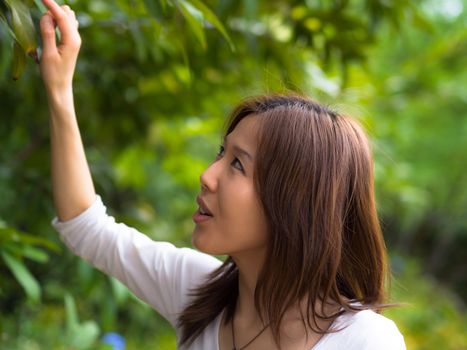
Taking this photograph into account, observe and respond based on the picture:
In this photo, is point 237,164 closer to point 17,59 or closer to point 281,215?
point 281,215

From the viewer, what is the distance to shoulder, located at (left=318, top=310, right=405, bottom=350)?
115 centimetres

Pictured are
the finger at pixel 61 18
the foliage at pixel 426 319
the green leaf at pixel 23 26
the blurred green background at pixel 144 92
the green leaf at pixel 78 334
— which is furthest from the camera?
the foliage at pixel 426 319

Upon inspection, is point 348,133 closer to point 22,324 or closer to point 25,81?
point 25,81

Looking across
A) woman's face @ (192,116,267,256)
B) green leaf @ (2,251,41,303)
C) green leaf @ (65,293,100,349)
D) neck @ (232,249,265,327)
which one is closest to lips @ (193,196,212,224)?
woman's face @ (192,116,267,256)

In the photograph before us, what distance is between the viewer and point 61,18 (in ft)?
3.67

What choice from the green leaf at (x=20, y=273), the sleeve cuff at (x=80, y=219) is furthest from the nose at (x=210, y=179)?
the green leaf at (x=20, y=273)

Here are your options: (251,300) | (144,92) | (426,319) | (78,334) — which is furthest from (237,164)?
(426,319)

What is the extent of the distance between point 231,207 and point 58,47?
1.20ft

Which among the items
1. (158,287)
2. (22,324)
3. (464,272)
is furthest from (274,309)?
(464,272)

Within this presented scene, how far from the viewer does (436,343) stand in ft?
18.8

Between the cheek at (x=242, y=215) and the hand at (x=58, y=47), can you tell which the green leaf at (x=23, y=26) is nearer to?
the hand at (x=58, y=47)

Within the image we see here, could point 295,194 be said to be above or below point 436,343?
above

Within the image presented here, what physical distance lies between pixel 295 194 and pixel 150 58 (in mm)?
1097

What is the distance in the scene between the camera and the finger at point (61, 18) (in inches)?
43.2
